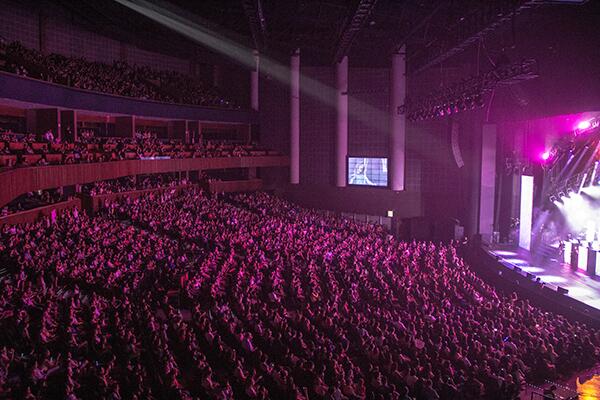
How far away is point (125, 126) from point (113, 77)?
2.25 m

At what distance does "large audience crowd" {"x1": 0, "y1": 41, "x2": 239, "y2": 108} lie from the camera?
59.2ft

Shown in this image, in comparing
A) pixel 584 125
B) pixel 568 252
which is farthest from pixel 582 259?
pixel 584 125

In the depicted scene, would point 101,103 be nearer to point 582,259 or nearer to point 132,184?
point 132,184

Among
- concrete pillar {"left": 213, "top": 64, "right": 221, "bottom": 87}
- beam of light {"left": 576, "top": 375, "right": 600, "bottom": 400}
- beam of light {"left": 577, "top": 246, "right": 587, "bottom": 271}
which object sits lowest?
beam of light {"left": 576, "top": 375, "right": 600, "bottom": 400}

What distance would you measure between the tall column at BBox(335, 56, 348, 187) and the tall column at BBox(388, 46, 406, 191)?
2.69 m

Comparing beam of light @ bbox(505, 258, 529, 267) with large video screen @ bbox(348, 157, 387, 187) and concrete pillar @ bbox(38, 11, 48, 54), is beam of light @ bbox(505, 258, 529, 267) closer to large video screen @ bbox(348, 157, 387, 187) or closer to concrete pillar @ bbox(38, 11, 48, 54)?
large video screen @ bbox(348, 157, 387, 187)

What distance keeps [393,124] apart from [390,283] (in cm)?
1423

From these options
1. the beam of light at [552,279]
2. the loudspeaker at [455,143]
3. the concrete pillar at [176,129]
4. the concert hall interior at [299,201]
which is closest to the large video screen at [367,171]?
the concert hall interior at [299,201]

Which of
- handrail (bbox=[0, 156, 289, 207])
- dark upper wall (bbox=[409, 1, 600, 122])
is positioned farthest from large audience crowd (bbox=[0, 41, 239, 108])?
dark upper wall (bbox=[409, 1, 600, 122])

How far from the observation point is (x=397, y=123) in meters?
28.0

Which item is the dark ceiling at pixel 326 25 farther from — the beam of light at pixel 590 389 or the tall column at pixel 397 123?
the beam of light at pixel 590 389

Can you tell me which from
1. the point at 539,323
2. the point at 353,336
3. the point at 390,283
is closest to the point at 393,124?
the point at 390,283

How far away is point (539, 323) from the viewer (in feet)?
42.8

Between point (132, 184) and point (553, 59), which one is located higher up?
point (553, 59)
